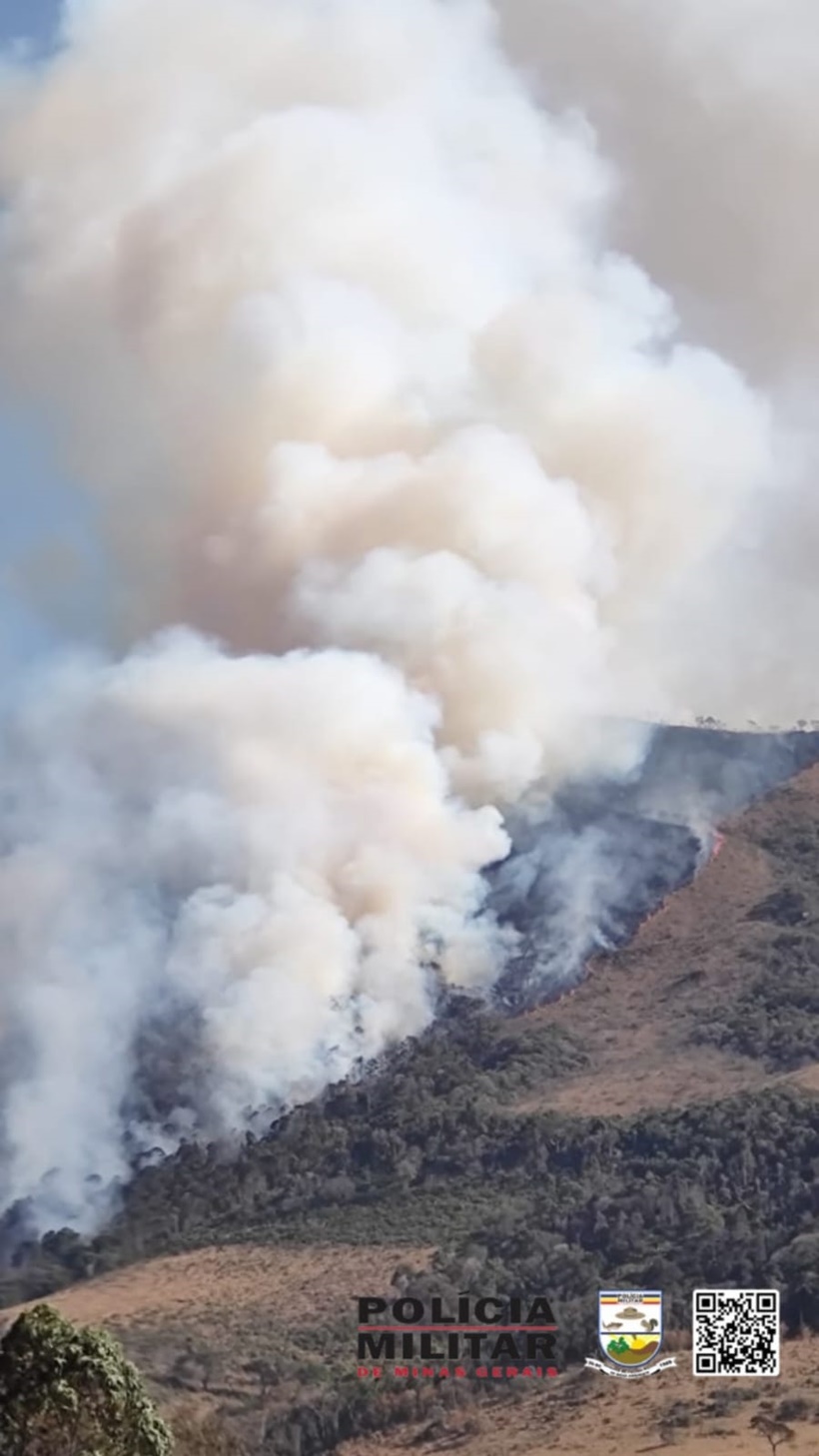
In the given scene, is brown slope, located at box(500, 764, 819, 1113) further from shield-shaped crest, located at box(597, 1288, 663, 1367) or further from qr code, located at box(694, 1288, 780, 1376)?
shield-shaped crest, located at box(597, 1288, 663, 1367)

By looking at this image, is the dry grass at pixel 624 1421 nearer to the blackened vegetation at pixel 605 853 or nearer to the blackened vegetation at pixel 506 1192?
the blackened vegetation at pixel 506 1192

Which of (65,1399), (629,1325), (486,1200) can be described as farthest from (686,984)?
(65,1399)

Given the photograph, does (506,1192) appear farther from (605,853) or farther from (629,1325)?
(605,853)

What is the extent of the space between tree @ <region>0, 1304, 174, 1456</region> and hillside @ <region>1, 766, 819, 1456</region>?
2637 cm

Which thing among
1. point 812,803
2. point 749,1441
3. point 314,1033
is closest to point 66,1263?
point 314,1033

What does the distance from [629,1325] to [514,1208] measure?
12.8 meters

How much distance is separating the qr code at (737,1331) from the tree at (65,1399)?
1642 inches

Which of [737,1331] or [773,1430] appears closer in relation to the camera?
[773,1430]

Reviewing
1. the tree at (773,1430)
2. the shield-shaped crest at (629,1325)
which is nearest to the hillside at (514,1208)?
the tree at (773,1430)

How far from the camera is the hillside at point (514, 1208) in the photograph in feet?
216

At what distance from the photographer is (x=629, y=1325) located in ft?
239

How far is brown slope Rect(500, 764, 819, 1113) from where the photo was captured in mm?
97250

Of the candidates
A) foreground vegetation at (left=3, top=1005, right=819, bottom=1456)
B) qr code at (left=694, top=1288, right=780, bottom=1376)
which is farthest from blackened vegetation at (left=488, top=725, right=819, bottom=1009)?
qr code at (left=694, top=1288, right=780, bottom=1376)

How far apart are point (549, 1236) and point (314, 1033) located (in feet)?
62.0
